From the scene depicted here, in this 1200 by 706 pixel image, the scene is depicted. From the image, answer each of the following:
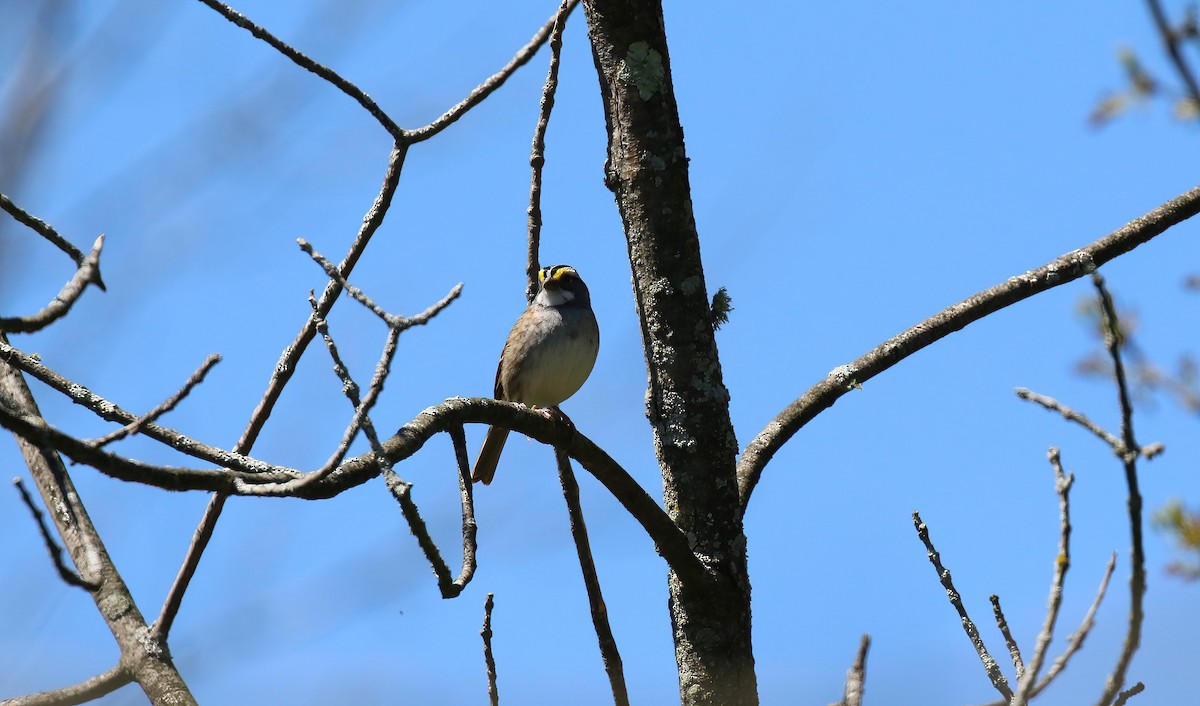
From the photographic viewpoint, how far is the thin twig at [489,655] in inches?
121

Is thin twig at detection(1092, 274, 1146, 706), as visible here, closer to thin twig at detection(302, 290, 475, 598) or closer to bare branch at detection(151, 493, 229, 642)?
thin twig at detection(302, 290, 475, 598)

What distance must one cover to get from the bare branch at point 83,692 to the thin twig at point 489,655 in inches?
40.9

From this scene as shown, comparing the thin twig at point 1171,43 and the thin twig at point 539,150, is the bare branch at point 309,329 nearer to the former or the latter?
the thin twig at point 539,150

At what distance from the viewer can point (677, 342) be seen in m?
3.45

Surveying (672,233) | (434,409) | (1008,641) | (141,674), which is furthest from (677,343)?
(141,674)

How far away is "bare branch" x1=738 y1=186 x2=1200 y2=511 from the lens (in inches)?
144

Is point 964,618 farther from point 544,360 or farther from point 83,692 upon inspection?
point 544,360

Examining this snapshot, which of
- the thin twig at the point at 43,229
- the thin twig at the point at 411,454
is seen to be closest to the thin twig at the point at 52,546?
the thin twig at the point at 411,454

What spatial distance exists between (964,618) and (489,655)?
3.95 ft

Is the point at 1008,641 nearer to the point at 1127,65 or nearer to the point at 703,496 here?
the point at 703,496

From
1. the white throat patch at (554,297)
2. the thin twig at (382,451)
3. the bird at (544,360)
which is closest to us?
the thin twig at (382,451)

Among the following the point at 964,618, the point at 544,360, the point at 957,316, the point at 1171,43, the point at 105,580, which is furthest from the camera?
A: the point at 544,360

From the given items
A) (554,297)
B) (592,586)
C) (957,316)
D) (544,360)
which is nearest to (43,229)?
(592,586)

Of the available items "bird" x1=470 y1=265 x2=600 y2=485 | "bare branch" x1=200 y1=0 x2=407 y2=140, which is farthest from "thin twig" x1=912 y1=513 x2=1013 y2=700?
"bird" x1=470 y1=265 x2=600 y2=485
